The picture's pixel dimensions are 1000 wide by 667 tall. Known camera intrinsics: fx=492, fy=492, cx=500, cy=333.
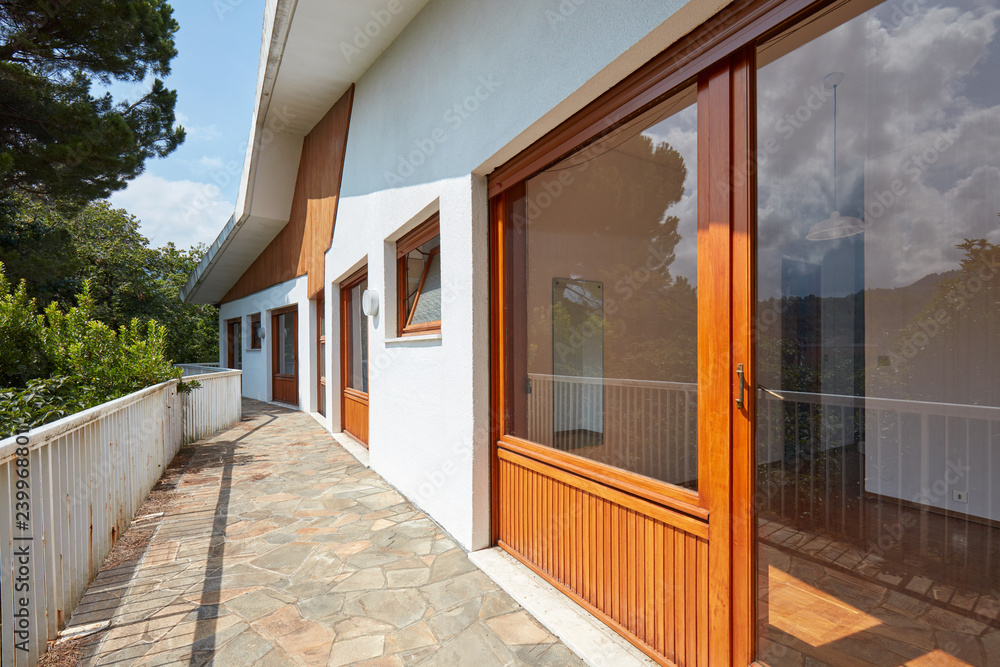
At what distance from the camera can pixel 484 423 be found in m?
3.14

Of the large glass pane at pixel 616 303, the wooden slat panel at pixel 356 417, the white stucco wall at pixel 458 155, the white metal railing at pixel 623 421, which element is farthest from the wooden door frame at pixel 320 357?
the white metal railing at pixel 623 421

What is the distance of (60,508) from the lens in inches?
92.6

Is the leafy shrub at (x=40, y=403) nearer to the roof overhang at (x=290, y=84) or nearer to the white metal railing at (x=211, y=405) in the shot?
the white metal railing at (x=211, y=405)

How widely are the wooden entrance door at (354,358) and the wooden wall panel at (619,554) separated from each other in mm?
3833

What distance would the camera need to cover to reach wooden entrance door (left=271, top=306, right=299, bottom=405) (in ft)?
36.5

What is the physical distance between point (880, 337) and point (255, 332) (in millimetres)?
14187

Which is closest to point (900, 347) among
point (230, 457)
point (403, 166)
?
point (403, 166)

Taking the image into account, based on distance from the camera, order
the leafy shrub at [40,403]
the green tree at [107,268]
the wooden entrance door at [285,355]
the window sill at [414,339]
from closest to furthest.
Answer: the leafy shrub at [40,403] < the window sill at [414,339] < the green tree at [107,268] < the wooden entrance door at [285,355]

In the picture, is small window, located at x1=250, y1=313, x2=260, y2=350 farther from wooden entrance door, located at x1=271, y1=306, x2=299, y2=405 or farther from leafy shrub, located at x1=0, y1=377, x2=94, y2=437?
leafy shrub, located at x1=0, y1=377, x2=94, y2=437

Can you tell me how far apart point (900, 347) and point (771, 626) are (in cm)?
190

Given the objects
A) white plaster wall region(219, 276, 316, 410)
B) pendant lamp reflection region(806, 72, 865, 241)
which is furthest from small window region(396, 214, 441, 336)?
white plaster wall region(219, 276, 316, 410)

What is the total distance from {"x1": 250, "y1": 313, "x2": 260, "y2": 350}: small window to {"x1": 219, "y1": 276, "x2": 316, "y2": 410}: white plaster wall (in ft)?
0.49

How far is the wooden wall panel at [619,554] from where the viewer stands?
5.93 ft

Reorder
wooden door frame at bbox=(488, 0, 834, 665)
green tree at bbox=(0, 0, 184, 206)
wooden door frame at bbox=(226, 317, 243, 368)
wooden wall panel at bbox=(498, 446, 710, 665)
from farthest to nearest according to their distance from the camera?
wooden door frame at bbox=(226, 317, 243, 368), green tree at bbox=(0, 0, 184, 206), wooden wall panel at bbox=(498, 446, 710, 665), wooden door frame at bbox=(488, 0, 834, 665)
